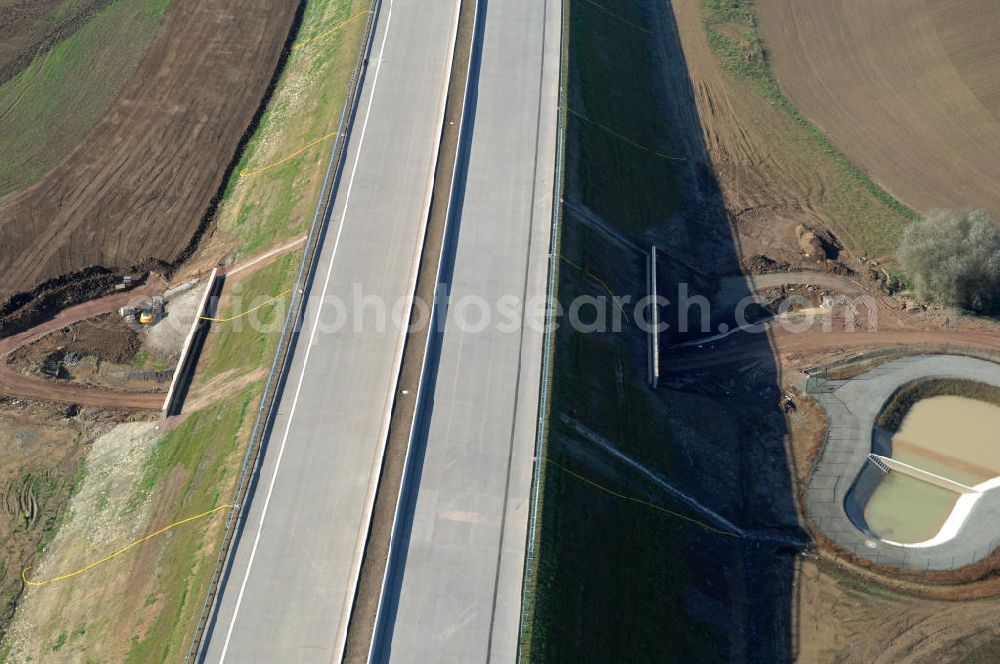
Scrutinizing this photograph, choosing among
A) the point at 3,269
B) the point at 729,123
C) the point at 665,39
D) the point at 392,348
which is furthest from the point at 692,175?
the point at 3,269

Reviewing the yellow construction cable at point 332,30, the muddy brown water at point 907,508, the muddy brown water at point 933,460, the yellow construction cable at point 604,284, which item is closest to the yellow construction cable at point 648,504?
the muddy brown water at point 907,508

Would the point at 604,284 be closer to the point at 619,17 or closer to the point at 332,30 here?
the point at 619,17

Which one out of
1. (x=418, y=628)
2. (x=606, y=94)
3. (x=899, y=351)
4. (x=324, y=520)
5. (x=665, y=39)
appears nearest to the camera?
(x=418, y=628)

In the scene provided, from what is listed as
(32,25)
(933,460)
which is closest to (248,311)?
(933,460)

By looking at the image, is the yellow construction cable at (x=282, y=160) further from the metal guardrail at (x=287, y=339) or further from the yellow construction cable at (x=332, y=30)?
the yellow construction cable at (x=332, y=30)

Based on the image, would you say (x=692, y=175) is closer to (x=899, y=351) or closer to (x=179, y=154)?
(x=899, y=351)

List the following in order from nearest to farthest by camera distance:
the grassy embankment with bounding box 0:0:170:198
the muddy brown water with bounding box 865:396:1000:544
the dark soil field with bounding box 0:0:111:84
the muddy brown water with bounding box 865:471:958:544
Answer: the muddy brown water with bounding box 865:471:958:544, the muddy brown water with bounding box 865:396:1000:544, the grassy embankment with bounding box 0:0:170:198, the dark soil field with bounding box 0:0:111:84

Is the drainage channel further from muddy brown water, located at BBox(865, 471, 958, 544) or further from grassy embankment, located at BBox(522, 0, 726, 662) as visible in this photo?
muddy brown water, located at BBox(865, 471, 958, 544)

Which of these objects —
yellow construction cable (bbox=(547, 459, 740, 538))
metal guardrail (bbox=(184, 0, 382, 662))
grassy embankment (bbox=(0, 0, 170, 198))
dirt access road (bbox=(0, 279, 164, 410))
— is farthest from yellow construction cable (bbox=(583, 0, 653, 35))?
dirt access road (bbox=(0, 279, 164, 410))
